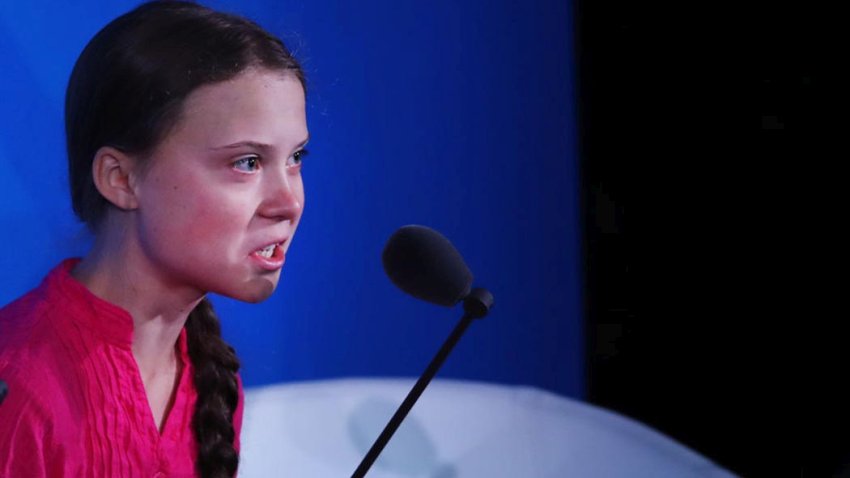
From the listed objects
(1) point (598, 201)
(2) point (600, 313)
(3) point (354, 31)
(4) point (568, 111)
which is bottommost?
(2) point (600, 313)

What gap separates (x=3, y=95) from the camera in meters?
0.64

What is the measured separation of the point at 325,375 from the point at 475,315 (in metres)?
0.45

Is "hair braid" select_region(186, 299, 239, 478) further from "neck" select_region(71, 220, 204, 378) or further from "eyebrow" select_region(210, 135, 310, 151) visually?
"eyebrow" select_region(210, 135, 310, 151)

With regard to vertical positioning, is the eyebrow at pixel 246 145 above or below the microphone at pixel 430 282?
above

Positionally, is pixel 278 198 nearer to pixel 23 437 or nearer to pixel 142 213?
pixel 142 213

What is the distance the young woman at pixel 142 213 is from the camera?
0.57 metres

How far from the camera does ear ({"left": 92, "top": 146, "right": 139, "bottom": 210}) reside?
0.58 m

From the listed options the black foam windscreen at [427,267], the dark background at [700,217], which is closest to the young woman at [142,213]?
the black foam windscreen at [427,267]

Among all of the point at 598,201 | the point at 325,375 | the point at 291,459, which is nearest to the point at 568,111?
the point at 598,201

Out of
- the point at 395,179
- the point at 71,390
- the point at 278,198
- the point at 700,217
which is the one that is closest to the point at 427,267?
the point at 278,198

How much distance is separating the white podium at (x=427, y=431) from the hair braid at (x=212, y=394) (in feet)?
0.11

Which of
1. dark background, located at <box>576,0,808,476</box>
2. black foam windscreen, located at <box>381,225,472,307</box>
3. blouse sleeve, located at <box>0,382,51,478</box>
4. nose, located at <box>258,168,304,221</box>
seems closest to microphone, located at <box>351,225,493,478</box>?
black foam windscreen, located at <box>381,225,472,307</box>

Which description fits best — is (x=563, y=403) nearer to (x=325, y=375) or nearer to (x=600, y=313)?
(x=325, y=375)

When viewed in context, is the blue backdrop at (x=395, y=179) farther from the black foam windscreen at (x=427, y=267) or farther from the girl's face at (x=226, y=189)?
the black foam windscreen at (x=427, y=267)
